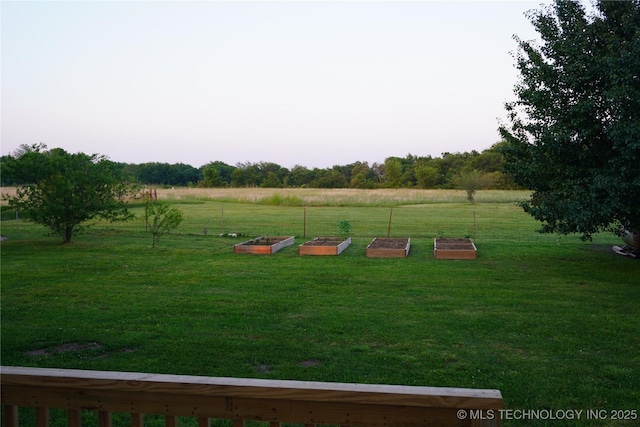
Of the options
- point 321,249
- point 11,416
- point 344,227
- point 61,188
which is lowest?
point 321,249

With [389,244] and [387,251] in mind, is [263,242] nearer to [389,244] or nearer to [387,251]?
[389,244]

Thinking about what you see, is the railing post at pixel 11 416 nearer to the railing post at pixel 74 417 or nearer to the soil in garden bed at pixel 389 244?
the railing post at pixel 74 417

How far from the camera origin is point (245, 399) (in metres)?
1.85

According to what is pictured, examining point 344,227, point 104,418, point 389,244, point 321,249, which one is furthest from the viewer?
point 344,227

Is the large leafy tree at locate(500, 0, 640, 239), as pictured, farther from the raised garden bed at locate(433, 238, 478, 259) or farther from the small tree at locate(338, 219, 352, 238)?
the small tree at locate(338, 219, 352, 238)

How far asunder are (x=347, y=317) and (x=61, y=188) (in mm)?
10682

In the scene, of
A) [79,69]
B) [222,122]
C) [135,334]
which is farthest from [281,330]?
[222,122]

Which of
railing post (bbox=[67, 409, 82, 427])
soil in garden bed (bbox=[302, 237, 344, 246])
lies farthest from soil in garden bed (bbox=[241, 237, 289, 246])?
railing post (bbox=[67, 409, 82, 427])

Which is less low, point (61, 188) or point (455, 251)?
point (61, 188)

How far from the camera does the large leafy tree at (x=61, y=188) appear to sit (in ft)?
48.3

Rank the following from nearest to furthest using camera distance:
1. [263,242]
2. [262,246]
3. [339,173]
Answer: [262,246] → [263,242] → [339,173]

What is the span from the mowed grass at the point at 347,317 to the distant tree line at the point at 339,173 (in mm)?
35307

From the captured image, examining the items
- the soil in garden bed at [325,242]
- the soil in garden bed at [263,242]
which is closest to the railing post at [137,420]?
the soil in garden bed at [325,242]

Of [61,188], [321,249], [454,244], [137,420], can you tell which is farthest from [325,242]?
[137,420]
